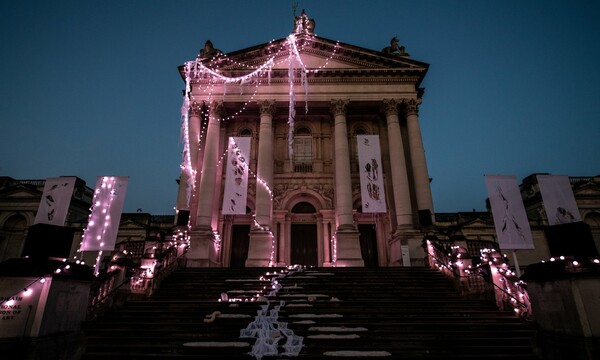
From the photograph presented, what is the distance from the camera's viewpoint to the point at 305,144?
21828 millimetres

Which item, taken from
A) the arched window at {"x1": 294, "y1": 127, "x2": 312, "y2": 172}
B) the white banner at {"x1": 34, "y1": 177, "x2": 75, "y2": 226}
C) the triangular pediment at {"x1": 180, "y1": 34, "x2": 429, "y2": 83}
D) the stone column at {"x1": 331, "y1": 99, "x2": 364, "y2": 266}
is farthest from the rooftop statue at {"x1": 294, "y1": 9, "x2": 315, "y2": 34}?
the white banner at {"x1": 34, "y1": 177, "x2": 75, "y2": 226}

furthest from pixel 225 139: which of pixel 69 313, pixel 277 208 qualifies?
pixel 69 313

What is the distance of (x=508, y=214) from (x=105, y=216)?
15682 mm

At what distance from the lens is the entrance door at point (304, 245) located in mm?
19734

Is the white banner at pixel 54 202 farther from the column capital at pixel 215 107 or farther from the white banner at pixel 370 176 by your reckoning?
the white banner at pixel 370 176

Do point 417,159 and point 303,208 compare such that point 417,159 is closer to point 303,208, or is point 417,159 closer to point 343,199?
point 343,199

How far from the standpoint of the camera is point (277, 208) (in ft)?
65.6

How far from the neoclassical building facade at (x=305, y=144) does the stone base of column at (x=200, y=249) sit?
51.9 inches

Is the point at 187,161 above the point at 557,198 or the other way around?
above

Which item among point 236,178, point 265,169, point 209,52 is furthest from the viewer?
point 209,52

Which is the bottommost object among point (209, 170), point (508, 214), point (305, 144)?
point (508, 214)

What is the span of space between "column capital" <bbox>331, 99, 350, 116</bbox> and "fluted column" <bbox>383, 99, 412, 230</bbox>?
2.63 metres

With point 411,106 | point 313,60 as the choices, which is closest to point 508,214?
point 411,106

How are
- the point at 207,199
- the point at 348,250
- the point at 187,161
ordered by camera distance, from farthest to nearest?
the point at 187,161 → the point at 207,199 → the point at 348,250
